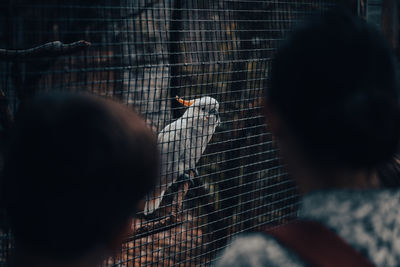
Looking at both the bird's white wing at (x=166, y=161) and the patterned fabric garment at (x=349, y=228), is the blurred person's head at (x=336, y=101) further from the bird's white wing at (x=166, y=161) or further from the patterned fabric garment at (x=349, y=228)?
the bird's white wing at (x=166, y=161)

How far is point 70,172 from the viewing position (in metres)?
0.47

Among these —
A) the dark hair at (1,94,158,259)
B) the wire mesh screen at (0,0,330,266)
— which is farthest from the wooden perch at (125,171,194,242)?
the dark hair at (1,94,158,259)

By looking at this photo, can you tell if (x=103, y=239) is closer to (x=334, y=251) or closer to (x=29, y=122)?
(x=29, y=122)

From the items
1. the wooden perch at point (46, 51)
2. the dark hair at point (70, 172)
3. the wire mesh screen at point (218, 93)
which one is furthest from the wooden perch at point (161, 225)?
the dark hair at point (70, 172)

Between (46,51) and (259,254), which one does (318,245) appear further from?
(46,51)

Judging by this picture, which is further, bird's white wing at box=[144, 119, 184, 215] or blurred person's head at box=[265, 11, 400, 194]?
bird's white wing at box=[144, 119, 184, 215]

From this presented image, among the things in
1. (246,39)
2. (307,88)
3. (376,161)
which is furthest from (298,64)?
(246,39)

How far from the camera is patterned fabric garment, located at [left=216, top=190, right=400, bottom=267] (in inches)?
18.5

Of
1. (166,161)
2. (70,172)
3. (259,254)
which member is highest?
(70,172)

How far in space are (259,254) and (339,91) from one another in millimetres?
220

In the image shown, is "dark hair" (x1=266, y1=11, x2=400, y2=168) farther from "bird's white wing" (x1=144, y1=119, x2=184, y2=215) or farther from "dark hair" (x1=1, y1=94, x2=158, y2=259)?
"bird's white wing" (x1=144, y1=119, x2=184, y2=215)

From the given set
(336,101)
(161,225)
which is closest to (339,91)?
(336,101)

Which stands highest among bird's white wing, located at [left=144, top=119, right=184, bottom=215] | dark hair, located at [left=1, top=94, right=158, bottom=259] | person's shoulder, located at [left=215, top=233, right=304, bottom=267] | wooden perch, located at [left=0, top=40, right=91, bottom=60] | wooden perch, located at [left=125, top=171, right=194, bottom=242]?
wooden perch, located at [left=0, top=40, right=91, bottom=60]

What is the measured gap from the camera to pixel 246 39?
1842 millimetres
